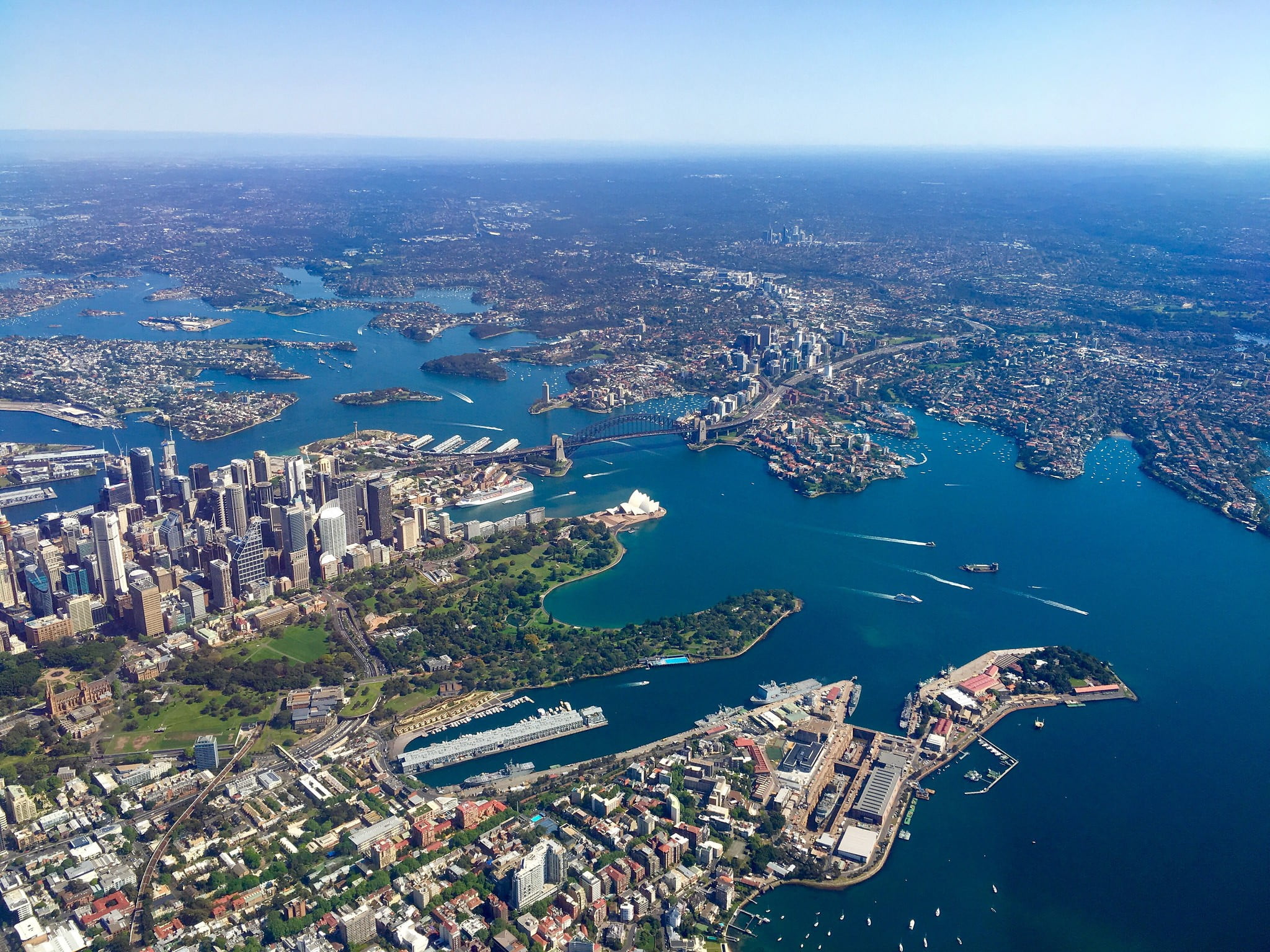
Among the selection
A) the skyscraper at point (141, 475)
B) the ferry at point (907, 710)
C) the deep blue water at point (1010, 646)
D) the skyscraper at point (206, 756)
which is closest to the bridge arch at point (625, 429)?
the deep blue water at point (1010, 646)

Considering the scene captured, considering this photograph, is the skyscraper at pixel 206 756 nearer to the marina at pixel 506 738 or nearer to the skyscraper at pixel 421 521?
the marina at pixel 506 738

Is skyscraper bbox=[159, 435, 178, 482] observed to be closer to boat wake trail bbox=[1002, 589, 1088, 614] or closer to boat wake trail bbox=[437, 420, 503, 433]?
boat wake trail bbox=[437, 420, 503, 433]

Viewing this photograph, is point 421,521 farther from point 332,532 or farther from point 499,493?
point 499,493

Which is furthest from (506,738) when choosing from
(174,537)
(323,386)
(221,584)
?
(323,386)

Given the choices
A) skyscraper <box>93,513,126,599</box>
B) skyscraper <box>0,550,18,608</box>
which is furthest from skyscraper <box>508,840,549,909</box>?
skyscraper <box>0,550,18,608</box>

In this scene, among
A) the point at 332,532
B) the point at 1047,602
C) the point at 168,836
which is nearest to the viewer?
the point at 168,836

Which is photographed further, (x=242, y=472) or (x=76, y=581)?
(x=242, y=472)
